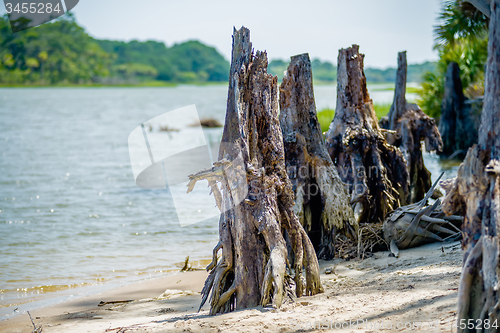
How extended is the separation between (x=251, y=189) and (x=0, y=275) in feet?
15.9

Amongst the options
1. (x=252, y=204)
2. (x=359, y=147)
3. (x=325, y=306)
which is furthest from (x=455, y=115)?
(x=325, y=306)

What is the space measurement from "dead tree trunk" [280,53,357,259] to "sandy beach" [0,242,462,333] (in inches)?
20.0

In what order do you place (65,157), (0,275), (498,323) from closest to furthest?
(498,323) → (0,275) → (65,157)

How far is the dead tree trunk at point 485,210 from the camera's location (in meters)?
2.81

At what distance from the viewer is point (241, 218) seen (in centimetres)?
444

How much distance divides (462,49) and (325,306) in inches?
783

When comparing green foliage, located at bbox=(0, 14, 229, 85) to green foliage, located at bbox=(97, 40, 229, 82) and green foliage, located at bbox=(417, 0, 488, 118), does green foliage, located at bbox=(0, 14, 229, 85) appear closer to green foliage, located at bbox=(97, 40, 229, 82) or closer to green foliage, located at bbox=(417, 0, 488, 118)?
green foliage, located at bbox=(97, 40, 229, 82)

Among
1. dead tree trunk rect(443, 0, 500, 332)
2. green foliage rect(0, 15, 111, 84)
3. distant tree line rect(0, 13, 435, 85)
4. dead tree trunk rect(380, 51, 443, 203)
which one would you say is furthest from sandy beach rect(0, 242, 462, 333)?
green foliage rect(0, 15, 111, 84)

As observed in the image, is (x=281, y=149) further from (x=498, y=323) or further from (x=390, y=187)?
(x=390, y=187)

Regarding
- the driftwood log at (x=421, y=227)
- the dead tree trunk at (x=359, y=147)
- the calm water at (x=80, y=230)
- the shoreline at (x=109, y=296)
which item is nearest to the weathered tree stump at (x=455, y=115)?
the calm water at (x=80, y=230)

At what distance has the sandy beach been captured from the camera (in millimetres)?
3576

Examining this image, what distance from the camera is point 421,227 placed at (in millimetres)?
6129

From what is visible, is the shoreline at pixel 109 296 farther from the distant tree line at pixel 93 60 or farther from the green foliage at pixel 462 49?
the distant tree line at pixel 93 60

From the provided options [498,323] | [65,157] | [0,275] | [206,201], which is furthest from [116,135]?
[498,323]
